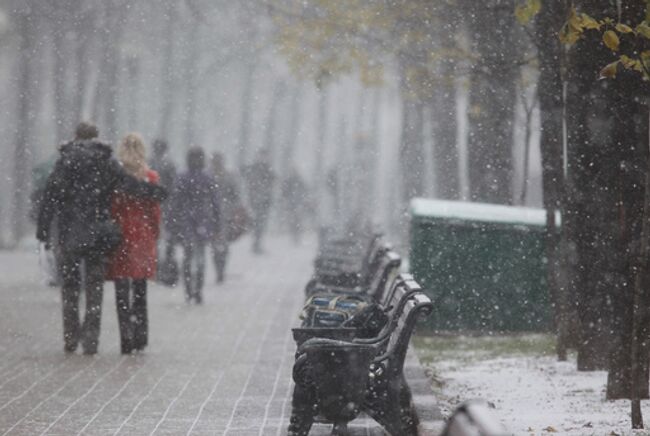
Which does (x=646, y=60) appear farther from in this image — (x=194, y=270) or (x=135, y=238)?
(x=194, y=270)

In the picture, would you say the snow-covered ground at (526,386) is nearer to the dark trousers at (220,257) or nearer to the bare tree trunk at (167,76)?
the dark trousers at (220,257)

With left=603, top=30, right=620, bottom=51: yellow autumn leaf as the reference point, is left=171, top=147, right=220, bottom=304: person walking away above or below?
below

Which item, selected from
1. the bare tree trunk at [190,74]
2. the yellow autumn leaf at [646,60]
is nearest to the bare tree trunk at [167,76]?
the bare tree trunk at [190,74]

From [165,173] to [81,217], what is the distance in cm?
806

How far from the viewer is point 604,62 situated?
11.1 metres

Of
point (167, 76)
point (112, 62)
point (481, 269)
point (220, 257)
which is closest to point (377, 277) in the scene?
point (481, 269)

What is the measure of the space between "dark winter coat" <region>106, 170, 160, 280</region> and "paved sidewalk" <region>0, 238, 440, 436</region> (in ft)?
2.23

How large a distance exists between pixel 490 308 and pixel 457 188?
10463mm

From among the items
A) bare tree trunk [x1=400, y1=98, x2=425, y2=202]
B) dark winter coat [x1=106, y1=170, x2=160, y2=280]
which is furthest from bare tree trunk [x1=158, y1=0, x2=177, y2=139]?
dark winter coat [x1=106, y1=170, x2=160, y2=280]

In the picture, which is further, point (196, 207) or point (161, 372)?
point (196, 207)

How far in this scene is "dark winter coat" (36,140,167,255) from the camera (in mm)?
13562

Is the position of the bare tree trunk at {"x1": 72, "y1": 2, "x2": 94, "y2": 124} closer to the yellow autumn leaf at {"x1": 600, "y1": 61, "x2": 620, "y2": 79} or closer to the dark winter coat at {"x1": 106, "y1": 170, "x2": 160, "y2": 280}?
the dark winter coat at {"x1": 106, "y1": 170, "x2": 160, "y2": 280}

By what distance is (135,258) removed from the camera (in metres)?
13.8

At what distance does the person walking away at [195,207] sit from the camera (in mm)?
20516
